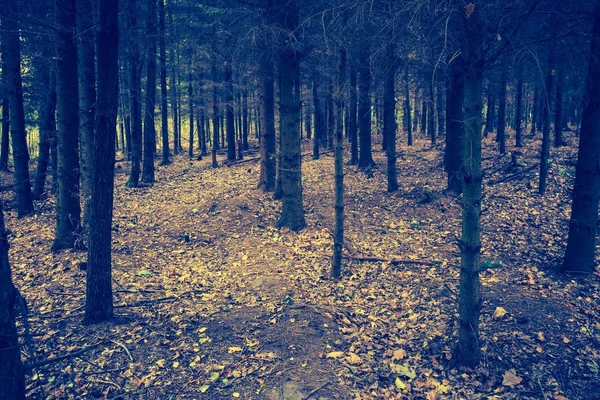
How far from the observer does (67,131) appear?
30.6 feet

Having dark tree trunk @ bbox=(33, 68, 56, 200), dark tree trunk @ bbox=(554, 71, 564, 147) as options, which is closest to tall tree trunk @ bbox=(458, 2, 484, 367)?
dark tree trunk @ bbox=(554, 71, 564, 147)

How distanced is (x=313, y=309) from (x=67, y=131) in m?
7.30

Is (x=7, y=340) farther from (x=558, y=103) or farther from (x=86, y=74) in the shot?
(x=558, y=103)

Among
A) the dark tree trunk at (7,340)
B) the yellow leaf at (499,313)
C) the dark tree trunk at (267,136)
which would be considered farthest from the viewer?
the dark tree trunk at (267,136)

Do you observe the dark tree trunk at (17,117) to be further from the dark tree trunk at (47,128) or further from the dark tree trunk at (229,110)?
the dark tree trunk at (229,110)

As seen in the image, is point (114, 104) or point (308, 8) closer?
point (114, 104)

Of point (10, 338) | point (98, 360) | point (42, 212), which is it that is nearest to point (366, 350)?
point (98, 360)

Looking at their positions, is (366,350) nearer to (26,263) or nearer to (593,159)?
(593,159)

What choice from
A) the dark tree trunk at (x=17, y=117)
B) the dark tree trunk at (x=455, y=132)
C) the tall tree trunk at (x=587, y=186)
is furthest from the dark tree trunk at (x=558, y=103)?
the dark tree trunk at (x=17, y=117)

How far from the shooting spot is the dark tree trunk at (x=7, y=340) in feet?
12.3

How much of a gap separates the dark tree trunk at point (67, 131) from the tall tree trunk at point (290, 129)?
17.1ft

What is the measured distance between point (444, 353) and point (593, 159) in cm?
476

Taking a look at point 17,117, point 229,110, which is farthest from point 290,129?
point 229,110

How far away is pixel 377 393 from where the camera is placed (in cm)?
518
